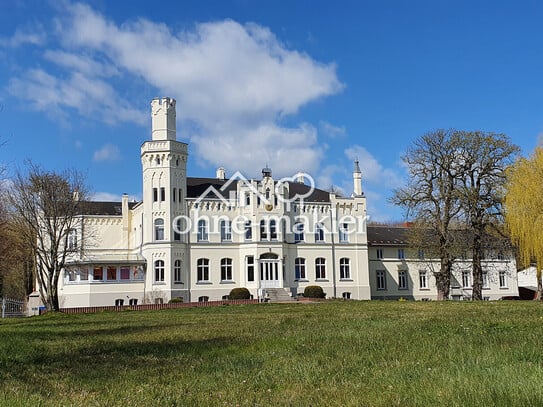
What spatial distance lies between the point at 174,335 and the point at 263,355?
18.9ft

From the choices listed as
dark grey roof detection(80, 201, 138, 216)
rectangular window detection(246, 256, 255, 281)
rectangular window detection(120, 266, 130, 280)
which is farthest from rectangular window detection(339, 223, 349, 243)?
dark grey roof detection(80, 201, 138, 216)

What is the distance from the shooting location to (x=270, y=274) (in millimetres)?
56375

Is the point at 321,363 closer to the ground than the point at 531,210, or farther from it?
closer to the ground

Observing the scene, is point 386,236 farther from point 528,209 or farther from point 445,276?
point 528,209

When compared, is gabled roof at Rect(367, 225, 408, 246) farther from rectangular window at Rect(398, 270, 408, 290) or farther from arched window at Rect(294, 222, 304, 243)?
arched window at Rect(294, 222, 304, 243)

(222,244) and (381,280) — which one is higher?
(222,244)

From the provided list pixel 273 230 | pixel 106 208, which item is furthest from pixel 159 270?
pixel 106 208

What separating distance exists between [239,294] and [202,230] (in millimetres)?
7222

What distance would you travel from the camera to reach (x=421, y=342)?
33.6ft

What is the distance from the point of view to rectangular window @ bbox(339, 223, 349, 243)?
200ft

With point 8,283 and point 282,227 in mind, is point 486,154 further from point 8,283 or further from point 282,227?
point 8,283

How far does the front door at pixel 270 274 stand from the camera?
184 feet

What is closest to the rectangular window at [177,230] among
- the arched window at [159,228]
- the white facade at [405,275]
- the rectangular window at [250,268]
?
the arched window at [159,228]

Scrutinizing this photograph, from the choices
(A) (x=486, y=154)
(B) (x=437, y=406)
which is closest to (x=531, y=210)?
(A) (x=486, y=154)
